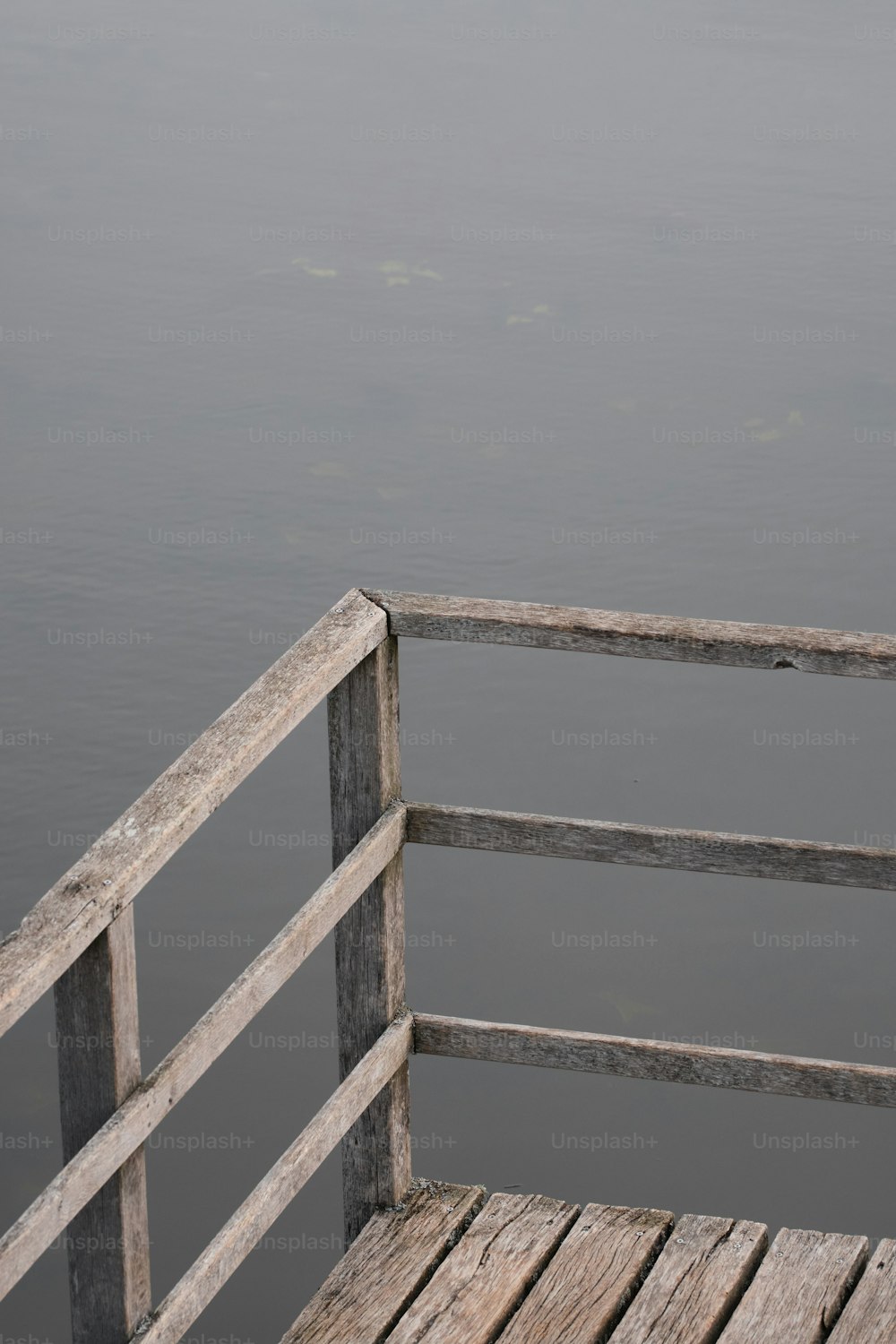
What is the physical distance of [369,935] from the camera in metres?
2.29

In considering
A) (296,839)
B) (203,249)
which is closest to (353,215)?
(203,249)

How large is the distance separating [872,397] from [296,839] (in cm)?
530

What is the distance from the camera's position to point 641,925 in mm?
6348

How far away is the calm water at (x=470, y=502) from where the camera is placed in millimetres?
5668

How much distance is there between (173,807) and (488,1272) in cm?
90

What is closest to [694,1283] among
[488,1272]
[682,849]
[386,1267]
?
[488,1272]

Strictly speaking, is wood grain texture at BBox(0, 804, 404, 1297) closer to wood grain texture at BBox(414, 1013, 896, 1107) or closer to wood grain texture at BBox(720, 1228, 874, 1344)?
wood grain texture at BBox(414, 1013, 896, 1107)

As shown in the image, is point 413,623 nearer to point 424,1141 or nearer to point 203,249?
point 424,1141

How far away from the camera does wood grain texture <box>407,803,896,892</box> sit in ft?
6.97

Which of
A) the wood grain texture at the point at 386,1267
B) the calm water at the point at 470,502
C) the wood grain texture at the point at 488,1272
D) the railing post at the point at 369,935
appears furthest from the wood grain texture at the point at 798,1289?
the calm water at the point at 470,502

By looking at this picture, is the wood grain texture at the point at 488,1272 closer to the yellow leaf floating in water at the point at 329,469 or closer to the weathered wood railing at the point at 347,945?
the weathered wood railing at the point at 347,945

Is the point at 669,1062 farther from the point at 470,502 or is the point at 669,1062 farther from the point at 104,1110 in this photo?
the point at 470,502

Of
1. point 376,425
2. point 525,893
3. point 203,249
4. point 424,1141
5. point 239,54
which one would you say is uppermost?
point 239,54

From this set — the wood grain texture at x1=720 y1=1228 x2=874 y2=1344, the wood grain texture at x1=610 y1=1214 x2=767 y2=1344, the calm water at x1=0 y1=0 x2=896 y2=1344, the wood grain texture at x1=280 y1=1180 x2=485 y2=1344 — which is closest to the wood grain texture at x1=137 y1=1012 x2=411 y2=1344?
the wood grain texture at x1=280 y1=1180 x2=485 y2=1344
